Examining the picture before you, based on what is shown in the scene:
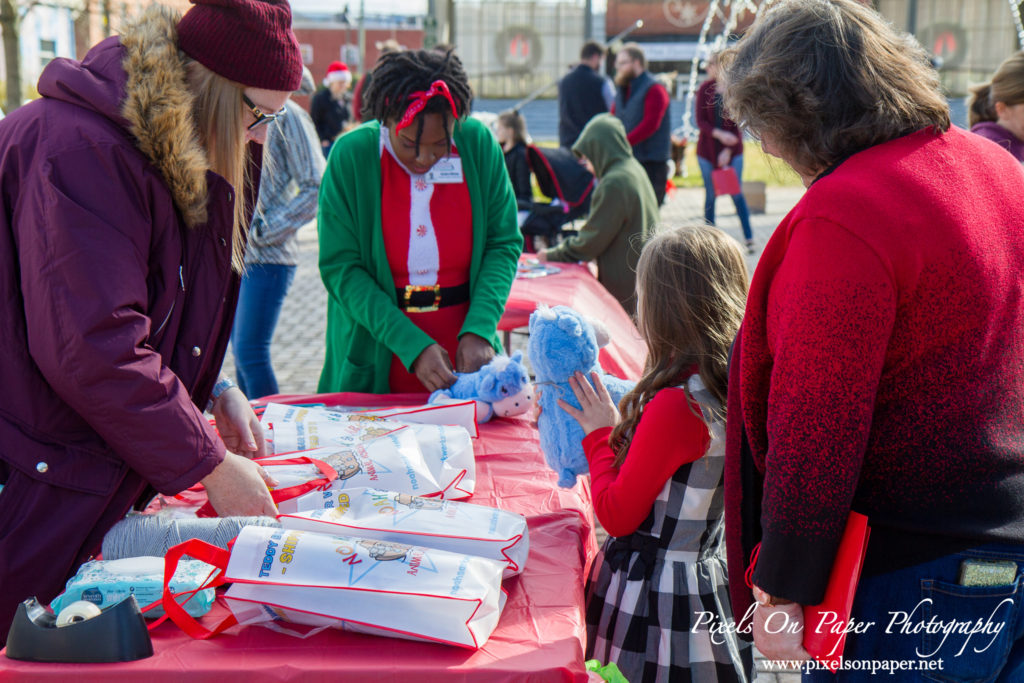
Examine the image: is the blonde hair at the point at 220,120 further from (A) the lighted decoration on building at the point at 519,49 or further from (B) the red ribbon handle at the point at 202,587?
(A) the lighted decoration on building at the point at 519,49

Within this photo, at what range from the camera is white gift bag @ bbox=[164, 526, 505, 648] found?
130 cm

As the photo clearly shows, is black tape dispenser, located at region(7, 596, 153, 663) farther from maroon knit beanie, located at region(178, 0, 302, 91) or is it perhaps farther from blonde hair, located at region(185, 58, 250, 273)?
maroon knit beanie, located at region(178, 0, 302, 91)

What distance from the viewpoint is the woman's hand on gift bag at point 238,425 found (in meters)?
1.93

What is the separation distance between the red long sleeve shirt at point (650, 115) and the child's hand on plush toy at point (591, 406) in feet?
18.6

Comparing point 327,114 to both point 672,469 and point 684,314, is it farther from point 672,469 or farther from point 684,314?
point 672,469

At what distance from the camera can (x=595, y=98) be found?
8148 millimetres

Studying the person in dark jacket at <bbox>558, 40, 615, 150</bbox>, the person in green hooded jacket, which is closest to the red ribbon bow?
the person in green hooded jacket

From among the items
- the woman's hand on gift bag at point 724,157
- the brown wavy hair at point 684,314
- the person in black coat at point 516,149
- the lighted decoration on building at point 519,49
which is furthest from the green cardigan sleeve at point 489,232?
the lighted decoration on building at point 519,49

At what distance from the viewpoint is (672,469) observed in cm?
173

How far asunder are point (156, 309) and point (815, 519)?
1098 mm

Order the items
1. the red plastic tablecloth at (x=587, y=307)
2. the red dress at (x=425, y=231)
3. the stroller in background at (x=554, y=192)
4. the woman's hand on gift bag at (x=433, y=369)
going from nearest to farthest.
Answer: the woman's hand on gift bag at (x=433, y=369), the red dress at (x=425, y=231), the red plastic tablecloth at (x=587, y=307), the stroller in background at (x=554, y=192)

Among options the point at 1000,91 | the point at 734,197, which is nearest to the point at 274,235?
the point at 1000,91

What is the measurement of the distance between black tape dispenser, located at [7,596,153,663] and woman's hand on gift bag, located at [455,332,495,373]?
56.1 inches

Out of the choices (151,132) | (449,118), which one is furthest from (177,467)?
(449,118)
